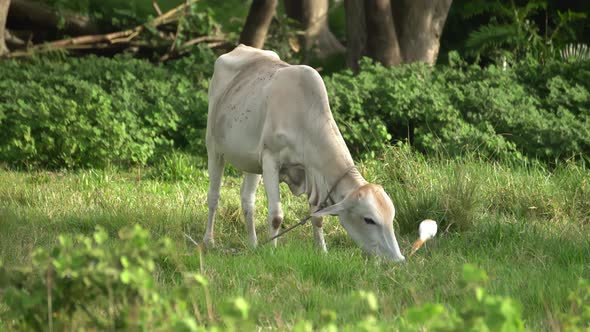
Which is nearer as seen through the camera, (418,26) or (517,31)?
(418,26)

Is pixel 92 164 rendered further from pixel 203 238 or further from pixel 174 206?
pixel 203 238

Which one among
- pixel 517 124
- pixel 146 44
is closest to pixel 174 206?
pixel 517 124

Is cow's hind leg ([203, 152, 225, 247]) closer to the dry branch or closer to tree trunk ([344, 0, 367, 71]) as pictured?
tree trunk ([344, 0, 367, 71])

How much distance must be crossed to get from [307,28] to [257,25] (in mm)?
3325

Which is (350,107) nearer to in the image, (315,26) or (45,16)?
(315,26)

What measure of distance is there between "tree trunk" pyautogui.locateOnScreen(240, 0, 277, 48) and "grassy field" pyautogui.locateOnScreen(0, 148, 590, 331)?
3.02 meters

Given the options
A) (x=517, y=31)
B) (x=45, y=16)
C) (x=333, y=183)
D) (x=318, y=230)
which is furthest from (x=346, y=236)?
(x=45, y=16)

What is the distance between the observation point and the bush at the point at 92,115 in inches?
377

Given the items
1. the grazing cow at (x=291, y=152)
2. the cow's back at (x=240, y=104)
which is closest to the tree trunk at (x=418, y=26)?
the cow's back at (x=240, y=104)

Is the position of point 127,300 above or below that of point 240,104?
above

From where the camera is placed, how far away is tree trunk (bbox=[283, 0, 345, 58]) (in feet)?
50.6

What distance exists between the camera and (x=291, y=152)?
6305 mm

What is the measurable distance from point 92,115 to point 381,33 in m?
4.12

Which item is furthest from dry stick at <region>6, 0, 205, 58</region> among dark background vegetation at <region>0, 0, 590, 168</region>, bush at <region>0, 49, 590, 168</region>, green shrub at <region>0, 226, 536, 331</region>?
green shrub at <region>0, 226, 536, 331</region>
